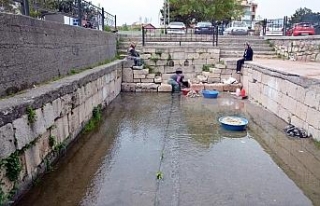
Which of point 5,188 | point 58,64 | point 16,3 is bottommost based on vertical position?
point 5,188

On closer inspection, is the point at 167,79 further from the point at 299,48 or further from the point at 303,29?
the point at 303,29

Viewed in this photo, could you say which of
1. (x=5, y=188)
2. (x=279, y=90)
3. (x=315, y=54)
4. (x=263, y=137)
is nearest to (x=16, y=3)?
(x=5, y=188)

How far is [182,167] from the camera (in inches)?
187

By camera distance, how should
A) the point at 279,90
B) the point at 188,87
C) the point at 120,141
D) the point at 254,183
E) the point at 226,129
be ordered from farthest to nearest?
the point at 188,87 < the point at 279,90 < the point at 226,129 < the point at 120,141 < the point at 254,183

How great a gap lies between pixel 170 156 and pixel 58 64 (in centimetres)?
310

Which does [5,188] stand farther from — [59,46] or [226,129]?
[226,129]

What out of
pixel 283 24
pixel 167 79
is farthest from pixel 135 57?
pixel 283 24

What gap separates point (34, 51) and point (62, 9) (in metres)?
3.70

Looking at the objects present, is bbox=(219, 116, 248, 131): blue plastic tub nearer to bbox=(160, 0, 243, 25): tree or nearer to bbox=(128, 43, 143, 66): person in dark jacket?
bbox=(128, 43, 143, 66): person in dark jacket

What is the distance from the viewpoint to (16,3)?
5.31 metres

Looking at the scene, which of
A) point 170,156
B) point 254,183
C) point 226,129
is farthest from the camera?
point 226,129

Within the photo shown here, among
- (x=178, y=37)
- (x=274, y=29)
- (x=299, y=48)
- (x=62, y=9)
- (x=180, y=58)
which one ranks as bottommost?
(x=180, y=58)

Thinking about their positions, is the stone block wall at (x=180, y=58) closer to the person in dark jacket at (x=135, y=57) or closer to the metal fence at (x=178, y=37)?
the person in dark jacket at (x=135, y=57)

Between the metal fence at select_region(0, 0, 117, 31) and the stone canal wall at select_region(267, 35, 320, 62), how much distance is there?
8849 mm
